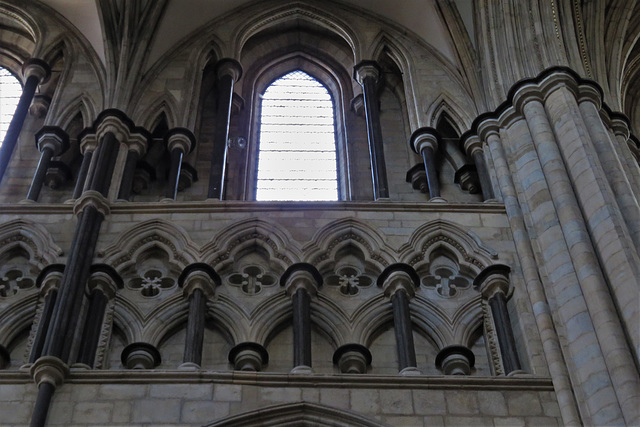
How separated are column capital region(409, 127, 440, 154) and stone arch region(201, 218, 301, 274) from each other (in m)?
2.51

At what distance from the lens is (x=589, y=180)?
432 inches

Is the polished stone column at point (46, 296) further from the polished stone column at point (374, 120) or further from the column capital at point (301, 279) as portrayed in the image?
the polished stone column at point (374, 120)

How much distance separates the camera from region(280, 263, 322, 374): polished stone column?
10.1m

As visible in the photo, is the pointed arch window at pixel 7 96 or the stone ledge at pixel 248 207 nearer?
the stone ledge at pixel 248 207

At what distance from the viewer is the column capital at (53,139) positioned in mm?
13188

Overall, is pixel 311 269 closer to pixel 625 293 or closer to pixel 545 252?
pixel 545 252

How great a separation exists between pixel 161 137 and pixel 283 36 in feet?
9.15

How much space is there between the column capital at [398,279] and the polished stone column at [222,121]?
A: 87.0 inches

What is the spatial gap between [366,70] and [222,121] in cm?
197

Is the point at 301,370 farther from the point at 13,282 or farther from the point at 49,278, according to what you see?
the point at 13,282

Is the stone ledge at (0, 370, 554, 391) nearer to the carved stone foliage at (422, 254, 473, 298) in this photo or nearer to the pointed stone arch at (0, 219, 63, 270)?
the carved stone foliage at (422, 254, 473, 298)

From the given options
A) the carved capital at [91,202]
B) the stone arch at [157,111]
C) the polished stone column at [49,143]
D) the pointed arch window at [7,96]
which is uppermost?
the pointed arch window at [7,96]

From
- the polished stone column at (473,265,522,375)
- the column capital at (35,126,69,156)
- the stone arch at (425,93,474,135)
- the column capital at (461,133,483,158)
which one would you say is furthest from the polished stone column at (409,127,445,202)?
the column capital at (35,126,69,156)

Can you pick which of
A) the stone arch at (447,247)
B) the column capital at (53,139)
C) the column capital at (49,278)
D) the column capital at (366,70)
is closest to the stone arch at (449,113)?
the column capital at (366,70)
